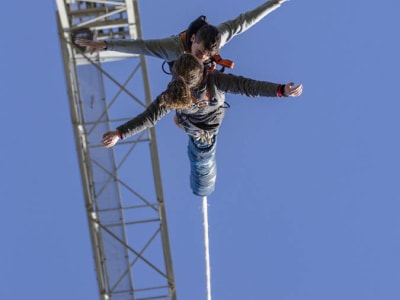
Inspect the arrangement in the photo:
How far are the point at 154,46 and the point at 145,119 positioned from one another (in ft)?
2.89

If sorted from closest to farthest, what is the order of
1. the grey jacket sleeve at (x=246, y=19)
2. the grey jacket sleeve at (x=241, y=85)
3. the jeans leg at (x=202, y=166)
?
the grey jacket sleeve at (x=241, y=85) → the grey jacket sleeve at (x=246, y=19) → the jeans leg at (x=202, y=166)

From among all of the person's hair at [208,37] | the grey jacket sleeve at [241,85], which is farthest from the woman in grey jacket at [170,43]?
the person's hair at [208,37]

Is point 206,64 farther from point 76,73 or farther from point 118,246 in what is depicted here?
point 118,246

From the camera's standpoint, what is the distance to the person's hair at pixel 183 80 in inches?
293

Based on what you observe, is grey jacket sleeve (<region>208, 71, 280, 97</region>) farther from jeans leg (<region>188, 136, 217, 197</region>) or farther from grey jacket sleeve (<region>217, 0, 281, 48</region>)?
jeans leg (<region>188, 136, 217, 197</region>)

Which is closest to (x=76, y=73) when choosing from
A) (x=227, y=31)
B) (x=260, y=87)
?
(x=227, y=31)

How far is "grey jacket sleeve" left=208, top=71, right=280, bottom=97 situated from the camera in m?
7.89

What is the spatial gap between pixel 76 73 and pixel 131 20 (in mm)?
996

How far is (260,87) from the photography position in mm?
7938

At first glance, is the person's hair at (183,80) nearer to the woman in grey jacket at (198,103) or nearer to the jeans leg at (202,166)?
the woman in grey jacket at (198,103)

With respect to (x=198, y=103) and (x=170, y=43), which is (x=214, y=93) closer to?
(x=198, y=103)

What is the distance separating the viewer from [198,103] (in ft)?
27.0

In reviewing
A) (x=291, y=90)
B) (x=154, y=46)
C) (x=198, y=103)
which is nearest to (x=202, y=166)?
(x=198, y=103)

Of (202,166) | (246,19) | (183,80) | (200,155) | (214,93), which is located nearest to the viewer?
(183,80)
